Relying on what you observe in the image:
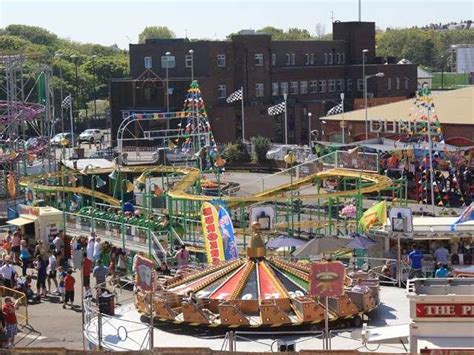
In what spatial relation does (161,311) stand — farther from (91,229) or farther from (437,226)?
(91,229)

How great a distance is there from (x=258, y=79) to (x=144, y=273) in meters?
61.1

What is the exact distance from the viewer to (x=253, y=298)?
18.7 m

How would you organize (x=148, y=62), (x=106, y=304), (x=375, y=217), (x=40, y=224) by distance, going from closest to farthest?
(x=106, y=304) → (x=375, y=217) → (x=40, y=224) → (x=148, y=62)

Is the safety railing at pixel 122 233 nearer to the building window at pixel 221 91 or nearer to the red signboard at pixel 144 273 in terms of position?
the red signboard at pixel 144 273

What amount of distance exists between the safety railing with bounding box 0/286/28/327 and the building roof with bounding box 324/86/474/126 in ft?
103

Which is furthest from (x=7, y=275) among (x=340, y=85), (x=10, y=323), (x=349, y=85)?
(x=349, y=85)

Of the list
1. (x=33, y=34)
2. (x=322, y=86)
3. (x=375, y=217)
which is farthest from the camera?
(x=33, y=34)

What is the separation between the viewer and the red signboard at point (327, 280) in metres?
17.2

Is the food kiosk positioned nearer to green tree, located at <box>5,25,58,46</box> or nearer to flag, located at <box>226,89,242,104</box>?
flag, located at <box>226,89,242,104</box>

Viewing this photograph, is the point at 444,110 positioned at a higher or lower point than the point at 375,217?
higher

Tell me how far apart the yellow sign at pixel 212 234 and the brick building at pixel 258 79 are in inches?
1911

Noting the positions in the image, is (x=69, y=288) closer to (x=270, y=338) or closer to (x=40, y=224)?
(x=40, y=224)

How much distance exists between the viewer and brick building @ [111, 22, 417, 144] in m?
73.5

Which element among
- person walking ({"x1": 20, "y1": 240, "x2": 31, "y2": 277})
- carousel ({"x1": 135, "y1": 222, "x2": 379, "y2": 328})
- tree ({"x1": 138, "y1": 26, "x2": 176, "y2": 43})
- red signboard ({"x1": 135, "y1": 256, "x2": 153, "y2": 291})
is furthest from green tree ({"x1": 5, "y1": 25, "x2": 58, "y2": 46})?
red signboard ({"x1": 135, "y1": 256, "x2": 153, "y2": 291})
